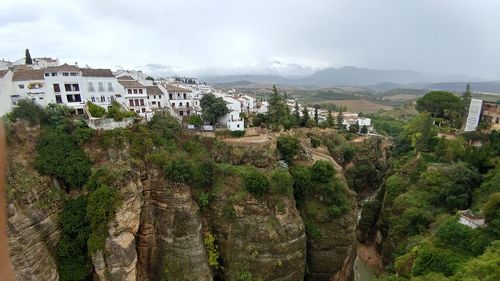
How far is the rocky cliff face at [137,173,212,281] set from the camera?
2352 centimetres

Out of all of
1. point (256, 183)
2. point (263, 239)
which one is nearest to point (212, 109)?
point (256, 183)

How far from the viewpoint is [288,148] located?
30.4 m

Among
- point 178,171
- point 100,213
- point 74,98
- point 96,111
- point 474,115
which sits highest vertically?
point 74,98

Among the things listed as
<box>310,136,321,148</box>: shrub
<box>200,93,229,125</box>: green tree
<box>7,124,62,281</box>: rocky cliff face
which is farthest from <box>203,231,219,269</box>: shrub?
<box>310,136,321,148</box>: shrub

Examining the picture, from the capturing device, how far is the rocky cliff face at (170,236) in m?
23.5

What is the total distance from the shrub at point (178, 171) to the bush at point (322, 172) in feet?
37.8

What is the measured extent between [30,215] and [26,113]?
9283mm

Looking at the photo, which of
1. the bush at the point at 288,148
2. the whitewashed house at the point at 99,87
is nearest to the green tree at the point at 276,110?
the bush at the point at 288,148

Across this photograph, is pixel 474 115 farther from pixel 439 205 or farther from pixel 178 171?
pixel 178 171

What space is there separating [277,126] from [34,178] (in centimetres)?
2415

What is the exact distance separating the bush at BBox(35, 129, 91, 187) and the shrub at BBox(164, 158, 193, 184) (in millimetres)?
6029

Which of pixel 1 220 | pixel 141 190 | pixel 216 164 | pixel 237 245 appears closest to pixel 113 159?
pixel 141 190

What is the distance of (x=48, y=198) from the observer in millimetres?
21062

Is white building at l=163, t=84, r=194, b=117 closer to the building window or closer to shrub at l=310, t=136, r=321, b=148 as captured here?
the building window
